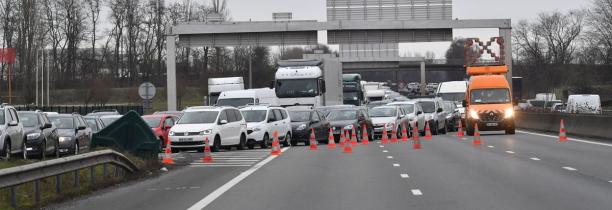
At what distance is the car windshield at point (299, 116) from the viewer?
35250 mm

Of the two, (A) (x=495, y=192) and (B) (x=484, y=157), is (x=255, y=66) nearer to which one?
(B) (x=484, y=157)

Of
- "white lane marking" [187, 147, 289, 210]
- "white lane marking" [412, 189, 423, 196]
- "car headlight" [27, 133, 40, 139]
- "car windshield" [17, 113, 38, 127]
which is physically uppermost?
"car windshield" [17, 113, 38, 127]

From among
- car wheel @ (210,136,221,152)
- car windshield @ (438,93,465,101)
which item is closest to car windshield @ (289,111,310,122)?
car wheel @ (210,136,221,152)

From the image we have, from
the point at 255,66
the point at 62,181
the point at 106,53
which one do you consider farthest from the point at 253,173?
the point at 255,66

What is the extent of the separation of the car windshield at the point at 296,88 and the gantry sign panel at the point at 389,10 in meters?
15.5

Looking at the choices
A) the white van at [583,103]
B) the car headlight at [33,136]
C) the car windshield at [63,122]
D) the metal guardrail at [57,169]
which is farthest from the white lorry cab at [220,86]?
the metal guardrail at [57,169]

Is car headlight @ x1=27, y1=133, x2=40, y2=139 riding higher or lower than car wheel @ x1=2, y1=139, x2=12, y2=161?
higher

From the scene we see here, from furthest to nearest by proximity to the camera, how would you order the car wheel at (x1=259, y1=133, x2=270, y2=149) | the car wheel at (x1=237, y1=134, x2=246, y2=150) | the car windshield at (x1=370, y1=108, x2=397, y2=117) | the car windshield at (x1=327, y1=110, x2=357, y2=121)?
the car windshield at (x1=370, y1=108, x2=397, y2=117)
the car windshield at (x1=327, y1=110, x2=357, y2=121)
the car wheel at (x1=259, y1=133, x2=270, y2=149)
the car wheel at (x1=237, y1=134, x2=246, y2=150)

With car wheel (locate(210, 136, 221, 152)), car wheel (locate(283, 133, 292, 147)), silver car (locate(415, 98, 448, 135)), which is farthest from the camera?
silver car (locate(415, 98, 448, 135))

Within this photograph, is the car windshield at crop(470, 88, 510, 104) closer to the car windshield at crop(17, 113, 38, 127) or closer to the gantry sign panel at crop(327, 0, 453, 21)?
the gantry sign panel at crop(327, 0, 453, 21)

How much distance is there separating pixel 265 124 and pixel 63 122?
7.12 m

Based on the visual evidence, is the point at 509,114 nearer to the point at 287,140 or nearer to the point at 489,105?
the point at 489,105

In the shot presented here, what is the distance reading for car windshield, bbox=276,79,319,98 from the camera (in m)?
44.3

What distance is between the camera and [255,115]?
33.0m
